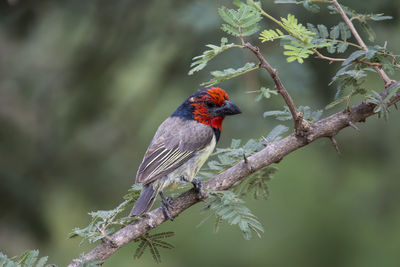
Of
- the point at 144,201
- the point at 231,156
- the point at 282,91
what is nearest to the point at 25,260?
the point at 144,201

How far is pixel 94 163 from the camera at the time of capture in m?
5.27

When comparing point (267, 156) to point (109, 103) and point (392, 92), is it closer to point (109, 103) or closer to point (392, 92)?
point (392, 92)

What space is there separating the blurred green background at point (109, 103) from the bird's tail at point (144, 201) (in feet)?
3.63

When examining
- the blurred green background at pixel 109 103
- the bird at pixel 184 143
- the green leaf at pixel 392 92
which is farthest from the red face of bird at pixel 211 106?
the green leaf at pixel 392 92

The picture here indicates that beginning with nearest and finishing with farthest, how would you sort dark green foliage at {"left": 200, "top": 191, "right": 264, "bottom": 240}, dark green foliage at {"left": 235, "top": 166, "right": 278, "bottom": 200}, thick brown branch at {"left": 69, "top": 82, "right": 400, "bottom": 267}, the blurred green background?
dark green foliage at {"left": 200, "top": 191, "right": 264, "bottom": 240}
thick brown branch at {"left": 69, "top": 82, "right": 400, "bottom": 267}
dark green foliage at {"left": 235, "top": 166, "right": 278, "bottom": 200}
the blurred green background

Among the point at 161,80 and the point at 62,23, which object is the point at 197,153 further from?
the point at 62,23

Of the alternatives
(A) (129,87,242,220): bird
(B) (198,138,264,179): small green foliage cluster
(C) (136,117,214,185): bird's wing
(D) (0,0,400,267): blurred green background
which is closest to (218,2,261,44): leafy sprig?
(B) (198,138,264,179): small green foliage cluster

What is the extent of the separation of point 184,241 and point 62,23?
294 centimetres

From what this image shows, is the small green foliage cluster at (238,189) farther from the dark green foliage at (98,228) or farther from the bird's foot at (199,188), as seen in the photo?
the dark green foliage at (98,228)

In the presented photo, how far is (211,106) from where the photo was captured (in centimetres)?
430

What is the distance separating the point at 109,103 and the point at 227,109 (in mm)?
1353

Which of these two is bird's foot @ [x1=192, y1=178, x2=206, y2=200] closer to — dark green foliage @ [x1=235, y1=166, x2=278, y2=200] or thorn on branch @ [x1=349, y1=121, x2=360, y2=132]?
dark green foliage @ [x1=235, y1=166, x2=278, y2=200]

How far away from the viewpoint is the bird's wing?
3.78m

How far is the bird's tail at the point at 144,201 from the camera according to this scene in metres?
3.04
